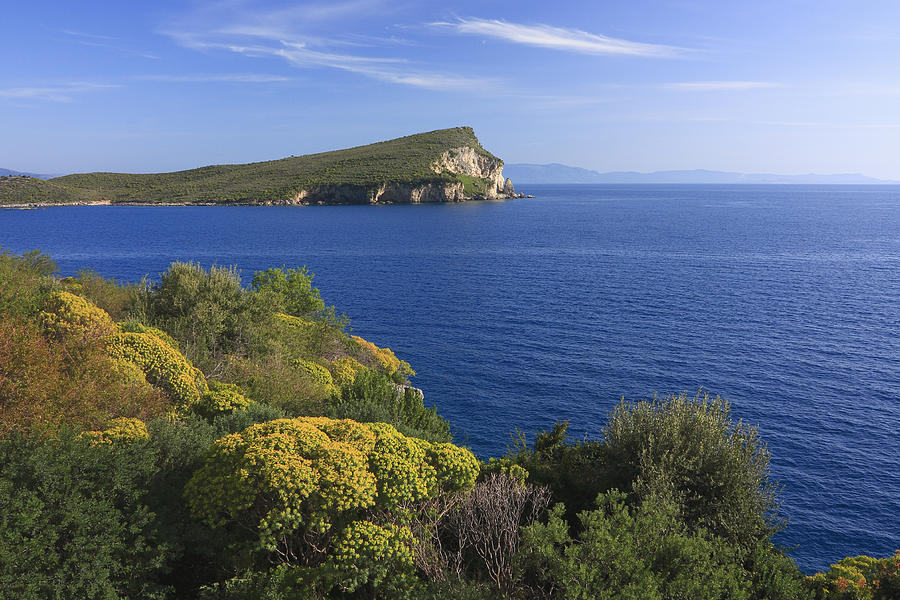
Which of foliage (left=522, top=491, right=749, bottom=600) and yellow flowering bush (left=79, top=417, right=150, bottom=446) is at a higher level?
yellow flowering bush (left=79, top=417, right=150, bottom=446)

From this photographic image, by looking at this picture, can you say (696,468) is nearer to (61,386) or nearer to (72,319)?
(61,386)

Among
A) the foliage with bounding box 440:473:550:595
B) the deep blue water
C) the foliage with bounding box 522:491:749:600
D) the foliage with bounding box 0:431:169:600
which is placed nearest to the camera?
the foliage with bounding box 0:431:169:600

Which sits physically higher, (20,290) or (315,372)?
(20,290)

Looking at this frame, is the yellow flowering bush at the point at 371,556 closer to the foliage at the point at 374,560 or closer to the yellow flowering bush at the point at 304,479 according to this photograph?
the foliage at the point at 374,560

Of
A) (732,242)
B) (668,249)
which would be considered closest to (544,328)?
(668,249)

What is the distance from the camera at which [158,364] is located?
1981 cm

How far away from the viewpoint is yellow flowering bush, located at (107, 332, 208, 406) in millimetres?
19562

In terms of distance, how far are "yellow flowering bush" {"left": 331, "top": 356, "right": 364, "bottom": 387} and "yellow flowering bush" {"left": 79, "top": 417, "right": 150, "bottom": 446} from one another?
1626 centimetres

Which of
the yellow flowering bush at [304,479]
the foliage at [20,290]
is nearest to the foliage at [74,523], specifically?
the yellow flowering bush at [304,479]

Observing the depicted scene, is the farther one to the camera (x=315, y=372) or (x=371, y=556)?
(x=315, y=372)

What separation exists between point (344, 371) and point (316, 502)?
2171cm

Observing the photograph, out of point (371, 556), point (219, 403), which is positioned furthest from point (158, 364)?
point (371, 556)

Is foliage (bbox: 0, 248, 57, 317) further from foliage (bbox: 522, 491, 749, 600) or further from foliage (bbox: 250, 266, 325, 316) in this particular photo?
foliage (bbox: 250, 266, 325, 316)

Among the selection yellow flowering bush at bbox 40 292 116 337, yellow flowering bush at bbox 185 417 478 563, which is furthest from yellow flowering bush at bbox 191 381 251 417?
yellow flowering bush at bbox 185 417 478 563
